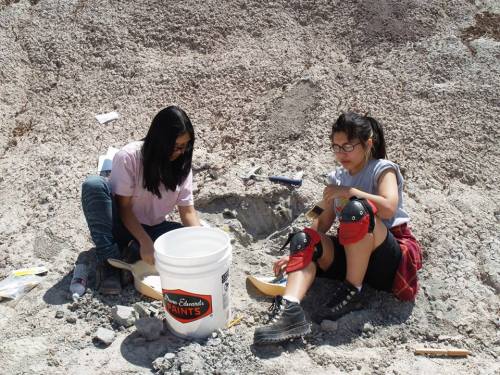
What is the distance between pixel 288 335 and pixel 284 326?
0.04m

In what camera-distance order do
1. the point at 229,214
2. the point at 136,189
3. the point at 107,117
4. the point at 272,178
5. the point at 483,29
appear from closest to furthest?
the point at 136,189 → the point at 229,214 → the point at 272,178 → the point at 107,117 → the point at 483,29

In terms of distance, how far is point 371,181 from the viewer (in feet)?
8.95

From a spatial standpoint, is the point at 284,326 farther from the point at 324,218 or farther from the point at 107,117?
the point at 107,117

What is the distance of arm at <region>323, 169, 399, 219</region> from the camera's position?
258cm

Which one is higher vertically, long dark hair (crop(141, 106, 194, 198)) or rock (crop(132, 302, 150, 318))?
long dark hair (crop(141, 106, 194, 198))

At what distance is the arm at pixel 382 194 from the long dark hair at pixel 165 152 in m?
0.75

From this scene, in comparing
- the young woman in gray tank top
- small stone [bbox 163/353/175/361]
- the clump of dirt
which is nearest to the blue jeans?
small stone [bbox 163/353/175/361]

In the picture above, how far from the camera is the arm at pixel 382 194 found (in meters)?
2.58

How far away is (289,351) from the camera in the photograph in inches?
98.9

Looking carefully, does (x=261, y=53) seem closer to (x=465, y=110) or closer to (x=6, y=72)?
(x=465, y=110)

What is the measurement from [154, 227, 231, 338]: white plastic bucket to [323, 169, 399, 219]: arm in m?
0.57

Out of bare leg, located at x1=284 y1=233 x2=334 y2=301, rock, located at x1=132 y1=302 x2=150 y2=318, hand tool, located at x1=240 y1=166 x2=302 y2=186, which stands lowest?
rock, located at x1=132 y1=302 x2=150 y2=318

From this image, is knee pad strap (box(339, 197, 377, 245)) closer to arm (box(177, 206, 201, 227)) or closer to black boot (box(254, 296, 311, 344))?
black boot (box(254, 296, 311, 344))

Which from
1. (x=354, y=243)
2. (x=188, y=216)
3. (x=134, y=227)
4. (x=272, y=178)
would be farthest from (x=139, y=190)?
(x=354, y=243)
